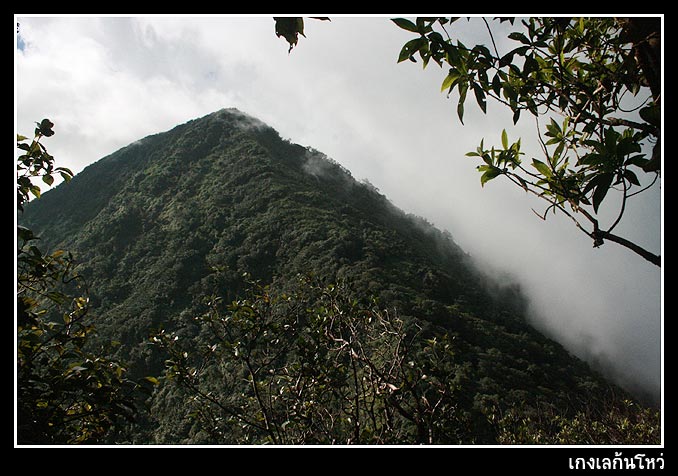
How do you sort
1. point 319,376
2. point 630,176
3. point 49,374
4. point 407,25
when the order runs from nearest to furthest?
point 630,176
point 407,25
point 49,374
point 319,376

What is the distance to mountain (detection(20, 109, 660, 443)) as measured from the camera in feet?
25.3

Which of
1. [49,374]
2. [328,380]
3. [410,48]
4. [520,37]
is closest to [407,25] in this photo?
[410,48]

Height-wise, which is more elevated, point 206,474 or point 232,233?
point 232,233

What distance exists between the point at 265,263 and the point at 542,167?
102ft

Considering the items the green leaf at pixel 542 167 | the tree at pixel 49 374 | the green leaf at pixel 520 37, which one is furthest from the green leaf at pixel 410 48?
the tree at pixel 49 374

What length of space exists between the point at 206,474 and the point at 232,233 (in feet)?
119

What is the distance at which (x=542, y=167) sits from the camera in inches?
50.4

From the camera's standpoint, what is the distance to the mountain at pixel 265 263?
25.3 ft

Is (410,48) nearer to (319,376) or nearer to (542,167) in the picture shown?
(542,167)

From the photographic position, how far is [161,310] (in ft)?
89.7

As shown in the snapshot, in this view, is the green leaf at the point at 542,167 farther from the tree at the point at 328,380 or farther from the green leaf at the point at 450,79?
the tree at the point at 328,380

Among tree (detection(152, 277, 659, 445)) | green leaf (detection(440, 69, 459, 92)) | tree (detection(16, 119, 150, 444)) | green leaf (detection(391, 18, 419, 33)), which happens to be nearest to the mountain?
tree (detection(152, 277, 659, 445))
